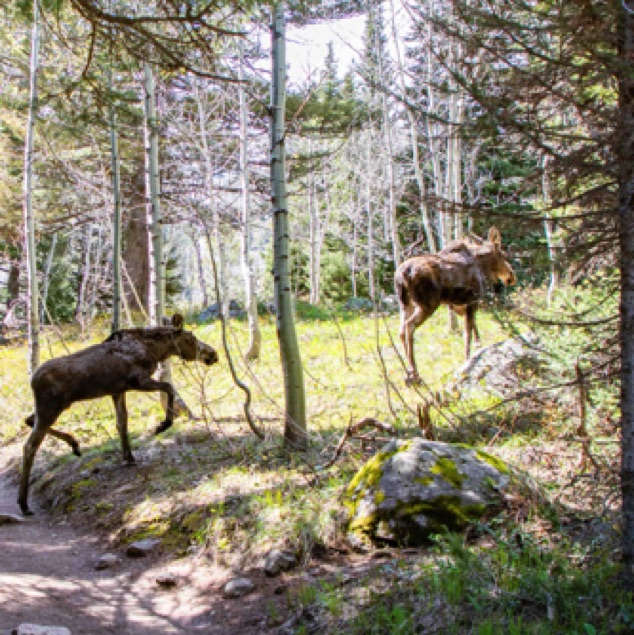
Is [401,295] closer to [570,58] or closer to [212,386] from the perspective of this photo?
[212,386]

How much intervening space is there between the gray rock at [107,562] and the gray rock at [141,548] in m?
0.13

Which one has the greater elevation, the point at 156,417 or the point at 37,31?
the point at 37,31

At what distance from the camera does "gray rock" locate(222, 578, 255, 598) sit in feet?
15.1

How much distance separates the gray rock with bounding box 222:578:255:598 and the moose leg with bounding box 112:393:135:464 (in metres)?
3.69

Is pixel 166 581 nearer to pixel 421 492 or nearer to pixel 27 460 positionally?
pixel 421 492

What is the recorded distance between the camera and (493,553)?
13.1 feet

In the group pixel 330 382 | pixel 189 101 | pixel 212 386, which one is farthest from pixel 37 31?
pixel 330 382

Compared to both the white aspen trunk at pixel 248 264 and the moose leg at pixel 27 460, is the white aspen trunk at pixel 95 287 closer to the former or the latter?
the white aspen trunk at pixel 248 264

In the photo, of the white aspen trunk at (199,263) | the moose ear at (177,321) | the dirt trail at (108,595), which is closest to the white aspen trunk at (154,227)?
the moose ear at (177,321)

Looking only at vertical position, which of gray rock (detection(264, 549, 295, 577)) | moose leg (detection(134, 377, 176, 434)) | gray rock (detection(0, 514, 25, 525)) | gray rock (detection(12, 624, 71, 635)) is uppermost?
moose leg (detection(134, 377, 176, 434))

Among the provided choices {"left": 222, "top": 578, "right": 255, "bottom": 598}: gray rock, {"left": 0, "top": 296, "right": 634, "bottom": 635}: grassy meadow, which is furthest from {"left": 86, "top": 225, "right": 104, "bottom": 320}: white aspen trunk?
{"left": 222, "top": 578, "right": 255, "bottom": 598}: gray rock

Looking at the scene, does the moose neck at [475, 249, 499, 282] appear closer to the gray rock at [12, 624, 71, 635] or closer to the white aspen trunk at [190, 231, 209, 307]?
the gray rock at [12, 624, 71, 635]

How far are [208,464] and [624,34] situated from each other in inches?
245

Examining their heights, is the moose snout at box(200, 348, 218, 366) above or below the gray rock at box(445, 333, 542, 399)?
above
